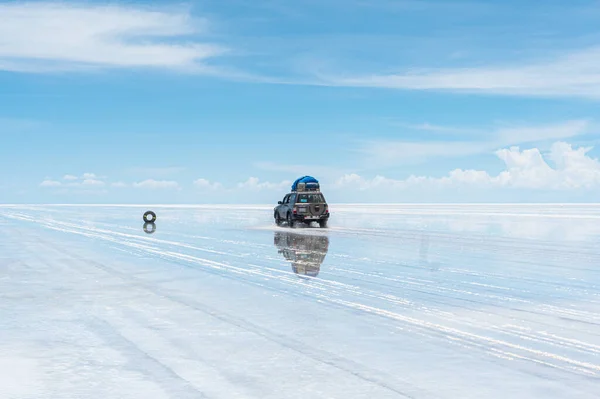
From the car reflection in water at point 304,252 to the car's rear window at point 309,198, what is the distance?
353 inches

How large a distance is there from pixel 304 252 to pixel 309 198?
673 inches

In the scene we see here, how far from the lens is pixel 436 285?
1348 cm

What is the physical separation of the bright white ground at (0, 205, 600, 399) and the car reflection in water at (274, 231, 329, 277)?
0.60ft

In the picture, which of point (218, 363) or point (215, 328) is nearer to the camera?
point (218, 363)

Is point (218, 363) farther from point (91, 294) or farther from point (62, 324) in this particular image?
point (91, 294)

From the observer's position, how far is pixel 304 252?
69.2ft

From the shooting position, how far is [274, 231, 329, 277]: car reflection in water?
53.7 ft

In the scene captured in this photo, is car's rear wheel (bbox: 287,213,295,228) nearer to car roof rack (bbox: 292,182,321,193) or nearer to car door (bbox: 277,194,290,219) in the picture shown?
car door (bbox: 277,194,290,219)

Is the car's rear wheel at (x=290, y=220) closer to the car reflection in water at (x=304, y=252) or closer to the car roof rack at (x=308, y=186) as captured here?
the car roof rack at (x=308, y=186)

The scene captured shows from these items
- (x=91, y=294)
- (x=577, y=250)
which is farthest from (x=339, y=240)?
(x=91, y=294)

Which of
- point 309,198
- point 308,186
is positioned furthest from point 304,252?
point 308,186

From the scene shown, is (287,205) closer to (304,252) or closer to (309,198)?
(309,198)

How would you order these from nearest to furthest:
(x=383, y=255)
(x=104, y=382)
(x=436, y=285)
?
1. (x=104, y=382)
2. (x=436, y=285)
3. (x=383, y=255)

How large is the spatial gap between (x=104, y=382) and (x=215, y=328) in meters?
2.72
